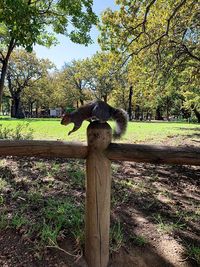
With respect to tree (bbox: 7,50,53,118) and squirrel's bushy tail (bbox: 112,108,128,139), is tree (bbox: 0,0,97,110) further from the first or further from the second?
tree (bbox: 7,50,53,118)

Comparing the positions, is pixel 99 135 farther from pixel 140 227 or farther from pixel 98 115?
pixel 140 227

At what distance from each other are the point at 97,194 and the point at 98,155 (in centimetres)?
35

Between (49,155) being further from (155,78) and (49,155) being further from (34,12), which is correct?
(155,78)

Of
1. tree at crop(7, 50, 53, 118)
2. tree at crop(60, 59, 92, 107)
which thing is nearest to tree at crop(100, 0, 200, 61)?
tree at crop(7, 50, 53, 118)

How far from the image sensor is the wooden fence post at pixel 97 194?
2100mm

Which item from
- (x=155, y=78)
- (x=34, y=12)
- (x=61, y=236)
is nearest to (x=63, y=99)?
(x=155, y=78)

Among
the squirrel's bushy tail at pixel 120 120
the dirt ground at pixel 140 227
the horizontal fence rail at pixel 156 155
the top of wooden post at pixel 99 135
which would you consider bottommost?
the dirt ground at pixel 140 227

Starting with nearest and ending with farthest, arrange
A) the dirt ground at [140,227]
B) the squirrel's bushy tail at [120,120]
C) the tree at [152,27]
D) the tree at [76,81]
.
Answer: the squirrel's bushy tail at [120,120] → the dirt ground at [140,227] → the tree at [152,27] → the tree at [76,81]

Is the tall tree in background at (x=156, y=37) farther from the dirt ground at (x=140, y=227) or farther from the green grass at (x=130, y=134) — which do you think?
the dirt ground at (x=140, y=227)

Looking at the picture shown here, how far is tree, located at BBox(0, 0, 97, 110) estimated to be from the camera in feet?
14.9

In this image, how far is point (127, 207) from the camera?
3.34 m

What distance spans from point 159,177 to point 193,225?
177cm

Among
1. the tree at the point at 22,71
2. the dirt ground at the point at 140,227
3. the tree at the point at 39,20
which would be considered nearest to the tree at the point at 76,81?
the tree at the point at 22,71

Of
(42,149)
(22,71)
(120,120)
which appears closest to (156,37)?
(120,120)
